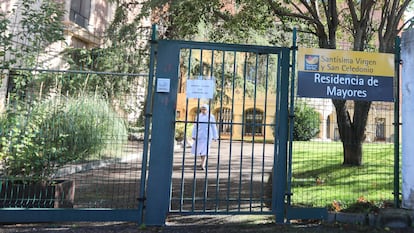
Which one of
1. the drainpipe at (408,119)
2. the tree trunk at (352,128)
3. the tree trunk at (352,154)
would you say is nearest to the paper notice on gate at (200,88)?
the drainpipe at (408,119)

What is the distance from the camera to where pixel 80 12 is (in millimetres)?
22812

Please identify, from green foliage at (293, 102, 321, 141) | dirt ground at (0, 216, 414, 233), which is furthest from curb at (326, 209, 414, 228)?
green foliage at (293, 102, 321, 141)

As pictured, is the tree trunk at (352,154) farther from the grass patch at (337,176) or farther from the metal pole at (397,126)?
the metal pole at (397,126)

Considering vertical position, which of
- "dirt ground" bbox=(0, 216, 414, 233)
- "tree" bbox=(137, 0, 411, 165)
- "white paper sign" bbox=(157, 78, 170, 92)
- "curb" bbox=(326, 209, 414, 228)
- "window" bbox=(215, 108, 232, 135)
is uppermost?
"tree" bbox=(137, 0, 411, 165)

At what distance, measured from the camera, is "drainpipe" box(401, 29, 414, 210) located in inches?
220

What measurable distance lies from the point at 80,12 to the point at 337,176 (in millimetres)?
20106

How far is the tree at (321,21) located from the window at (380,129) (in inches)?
46.5

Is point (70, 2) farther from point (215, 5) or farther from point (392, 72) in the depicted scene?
point (392, 72)

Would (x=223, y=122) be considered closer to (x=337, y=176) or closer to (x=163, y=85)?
(x=163, y=85)

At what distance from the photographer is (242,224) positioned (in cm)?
543

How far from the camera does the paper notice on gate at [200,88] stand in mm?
5458

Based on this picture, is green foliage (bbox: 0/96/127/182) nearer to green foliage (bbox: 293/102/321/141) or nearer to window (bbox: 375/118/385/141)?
green foliage (bbox: 293/102/321/141)

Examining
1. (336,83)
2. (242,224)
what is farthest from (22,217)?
(336,83)

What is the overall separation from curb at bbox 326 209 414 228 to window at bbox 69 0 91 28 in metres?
20.8
